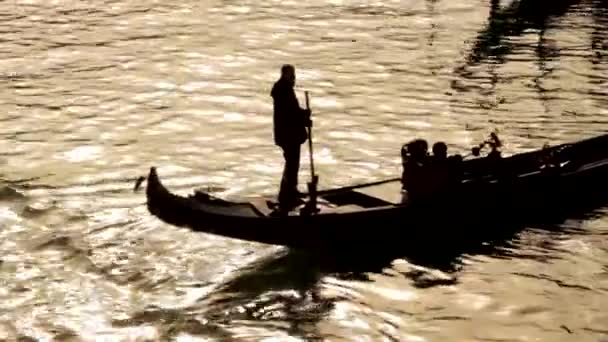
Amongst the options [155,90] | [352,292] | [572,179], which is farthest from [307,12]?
[352,292]

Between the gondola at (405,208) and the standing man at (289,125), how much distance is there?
40 centimetres

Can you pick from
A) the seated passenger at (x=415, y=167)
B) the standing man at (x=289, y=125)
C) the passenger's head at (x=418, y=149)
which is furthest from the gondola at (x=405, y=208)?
the passenger's head at (x=418, y=149)

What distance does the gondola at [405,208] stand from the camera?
1590cm

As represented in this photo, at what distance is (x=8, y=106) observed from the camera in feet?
84.4

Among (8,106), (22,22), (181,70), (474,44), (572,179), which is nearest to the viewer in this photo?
(572,179)

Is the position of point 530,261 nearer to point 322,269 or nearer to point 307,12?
point 322,269

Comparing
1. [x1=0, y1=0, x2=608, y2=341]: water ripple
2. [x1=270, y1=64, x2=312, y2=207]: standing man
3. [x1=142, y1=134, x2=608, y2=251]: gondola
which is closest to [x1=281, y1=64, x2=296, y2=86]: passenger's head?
[x1=270, y1=64, x2=312, y2=207]: standing man

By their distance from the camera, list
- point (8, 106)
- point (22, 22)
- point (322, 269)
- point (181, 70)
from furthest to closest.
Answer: point (22, 22) < point (181, 70) < point (8, 106) < point (322, 269)

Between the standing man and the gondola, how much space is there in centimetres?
40

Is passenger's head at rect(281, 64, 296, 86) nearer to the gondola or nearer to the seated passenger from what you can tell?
the gondola

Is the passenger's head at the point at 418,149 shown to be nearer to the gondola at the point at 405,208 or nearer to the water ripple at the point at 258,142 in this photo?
the gondola at the point at 405,208

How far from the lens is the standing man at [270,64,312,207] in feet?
52.1

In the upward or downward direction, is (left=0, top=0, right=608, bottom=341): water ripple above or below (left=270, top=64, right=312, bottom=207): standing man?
below

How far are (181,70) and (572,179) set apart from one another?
1370cm
